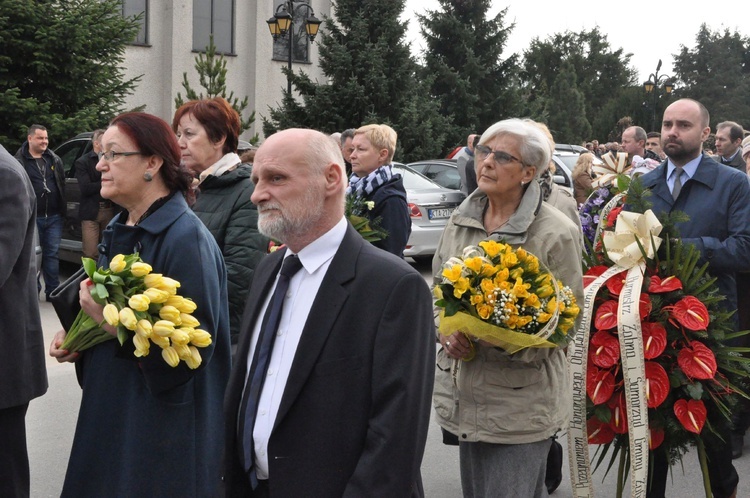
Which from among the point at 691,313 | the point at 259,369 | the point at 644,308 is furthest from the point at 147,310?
the point at 691,313

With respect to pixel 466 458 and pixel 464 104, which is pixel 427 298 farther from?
pixel 464 104

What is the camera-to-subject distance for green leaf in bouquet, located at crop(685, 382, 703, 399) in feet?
14.0

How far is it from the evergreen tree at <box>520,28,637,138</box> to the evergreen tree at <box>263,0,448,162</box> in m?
43.6

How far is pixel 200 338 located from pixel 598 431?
2.42m

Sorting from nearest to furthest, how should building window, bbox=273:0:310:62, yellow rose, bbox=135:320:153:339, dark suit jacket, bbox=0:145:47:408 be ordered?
yellow rose, bbox=135:320:153:339 → dark suit jacket, bbox=0:145:47:408 → building window, bbox=273:0:310:62

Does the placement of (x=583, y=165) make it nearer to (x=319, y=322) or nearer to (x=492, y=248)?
(x=492, y=248)

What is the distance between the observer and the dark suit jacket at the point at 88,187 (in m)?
11.8

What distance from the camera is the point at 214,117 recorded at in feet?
14.4

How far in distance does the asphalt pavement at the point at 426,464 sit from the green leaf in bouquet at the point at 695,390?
0.77m

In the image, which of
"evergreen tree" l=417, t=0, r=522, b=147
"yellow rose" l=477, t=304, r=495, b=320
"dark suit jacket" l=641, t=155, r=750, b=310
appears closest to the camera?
"yellow rose" l=477, t=304, r=495, b=320

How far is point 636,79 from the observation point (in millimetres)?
73062

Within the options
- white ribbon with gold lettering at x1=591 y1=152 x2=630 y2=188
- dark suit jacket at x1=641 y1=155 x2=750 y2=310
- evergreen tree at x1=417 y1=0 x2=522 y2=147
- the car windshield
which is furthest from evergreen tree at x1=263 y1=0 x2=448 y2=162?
dark suit jacket at x1=641 y1=155 x2=750 y2=310

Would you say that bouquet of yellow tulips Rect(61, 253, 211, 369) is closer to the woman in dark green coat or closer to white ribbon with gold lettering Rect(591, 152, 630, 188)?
the woman in dark green coat

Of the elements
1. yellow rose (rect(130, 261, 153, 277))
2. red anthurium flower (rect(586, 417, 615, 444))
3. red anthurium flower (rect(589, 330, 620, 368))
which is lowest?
red anthurium flower (rect(586, 417, 615, 444))
